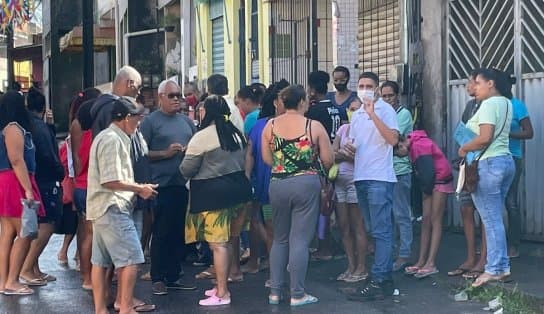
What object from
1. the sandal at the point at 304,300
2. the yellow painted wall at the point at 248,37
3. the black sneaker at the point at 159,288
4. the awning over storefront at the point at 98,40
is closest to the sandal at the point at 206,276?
the black sneaker at the point at 159,288

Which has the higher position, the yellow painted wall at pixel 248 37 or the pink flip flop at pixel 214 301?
the yellow painted wall at pixel 248 37

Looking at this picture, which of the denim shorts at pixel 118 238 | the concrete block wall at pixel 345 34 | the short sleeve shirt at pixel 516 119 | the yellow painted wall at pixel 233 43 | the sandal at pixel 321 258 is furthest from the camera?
the yellow painted wall at pixel 233 43

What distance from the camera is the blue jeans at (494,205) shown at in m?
8.39

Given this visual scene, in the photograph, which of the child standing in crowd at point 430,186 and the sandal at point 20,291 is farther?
the child standing in crowd at point 430,186

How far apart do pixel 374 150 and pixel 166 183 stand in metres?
1.99

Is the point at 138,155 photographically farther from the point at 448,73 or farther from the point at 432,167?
the point at 448,73

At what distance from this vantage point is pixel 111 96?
330 inches

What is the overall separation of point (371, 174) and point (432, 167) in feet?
3.59

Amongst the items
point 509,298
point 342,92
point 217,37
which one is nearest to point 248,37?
point 217,37

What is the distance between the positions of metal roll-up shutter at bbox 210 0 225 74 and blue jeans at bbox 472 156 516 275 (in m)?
13.7

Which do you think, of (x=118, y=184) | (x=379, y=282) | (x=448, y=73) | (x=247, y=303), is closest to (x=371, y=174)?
(x=379, y=282)

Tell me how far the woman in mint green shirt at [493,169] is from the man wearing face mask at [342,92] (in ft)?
5.13

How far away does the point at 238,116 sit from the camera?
387 inches

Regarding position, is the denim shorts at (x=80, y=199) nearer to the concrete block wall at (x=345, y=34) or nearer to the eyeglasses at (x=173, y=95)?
the eyeglasses at (x=173, y=95)
